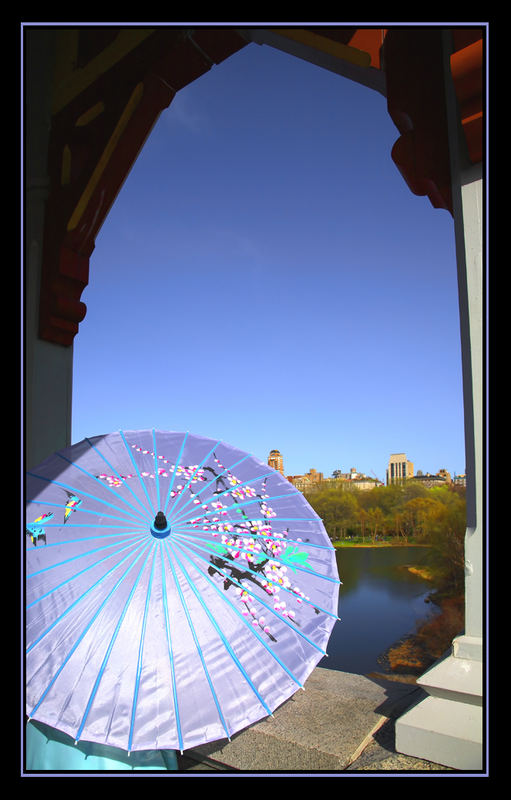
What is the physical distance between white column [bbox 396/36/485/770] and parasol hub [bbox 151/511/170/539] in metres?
1.21

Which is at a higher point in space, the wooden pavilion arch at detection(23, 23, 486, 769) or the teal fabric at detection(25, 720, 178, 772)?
the wooden pavilion arch at detection(23, 23, 486, 769)

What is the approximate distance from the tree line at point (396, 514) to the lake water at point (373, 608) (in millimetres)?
1188

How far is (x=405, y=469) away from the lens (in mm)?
64125

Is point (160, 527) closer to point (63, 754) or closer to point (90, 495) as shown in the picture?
point (90, 495)

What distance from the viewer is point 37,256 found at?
12.0ft

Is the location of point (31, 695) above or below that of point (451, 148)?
below

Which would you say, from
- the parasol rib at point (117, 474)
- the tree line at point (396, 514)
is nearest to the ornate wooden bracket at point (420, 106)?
the parasol rib at point (117, 474)

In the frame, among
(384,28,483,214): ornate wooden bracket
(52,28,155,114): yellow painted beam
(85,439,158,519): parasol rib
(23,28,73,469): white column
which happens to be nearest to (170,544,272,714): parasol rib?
(85,439,158,519): parasol rib

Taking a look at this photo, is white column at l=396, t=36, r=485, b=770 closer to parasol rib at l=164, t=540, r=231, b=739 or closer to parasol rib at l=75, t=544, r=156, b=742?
parasol rib at l=164, t=540, r=231, b=739

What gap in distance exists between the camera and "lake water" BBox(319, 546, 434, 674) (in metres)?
9.59

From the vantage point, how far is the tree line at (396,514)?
Answer: 1547 centimetres

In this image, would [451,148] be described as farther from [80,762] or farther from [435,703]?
[80,762]
